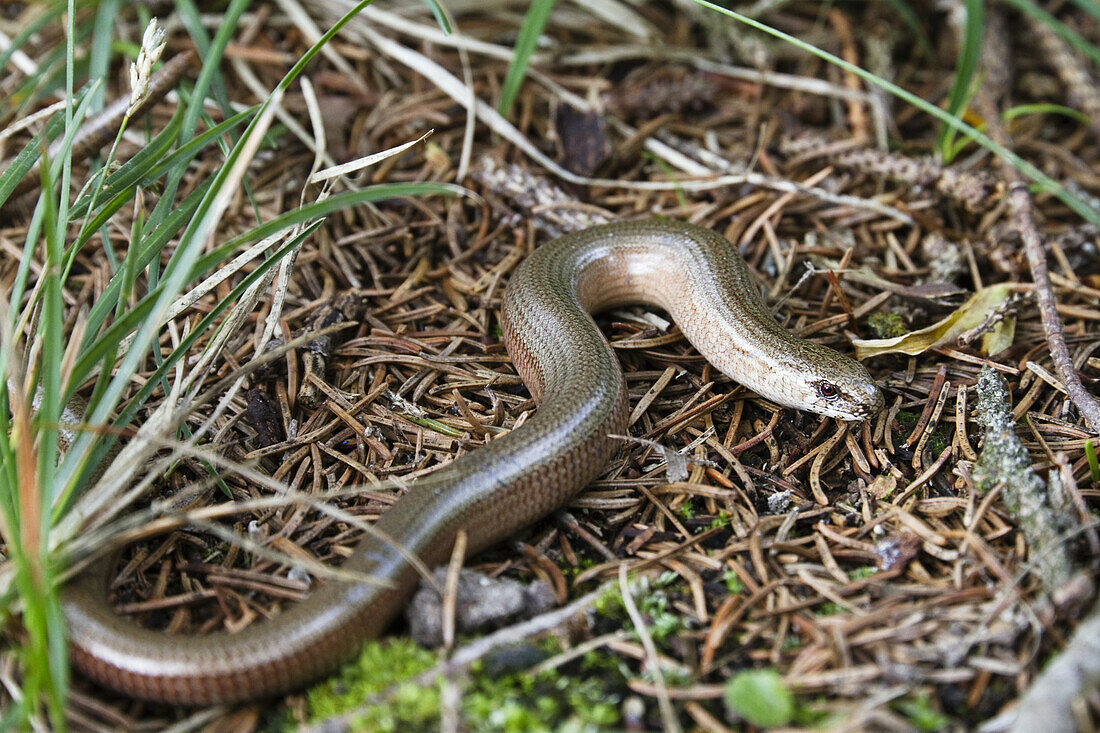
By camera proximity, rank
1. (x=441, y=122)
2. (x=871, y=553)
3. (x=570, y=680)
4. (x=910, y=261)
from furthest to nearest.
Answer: (x=441, y=122), (x=910, y=261), (x=871, y=553), (x=570, y=680)

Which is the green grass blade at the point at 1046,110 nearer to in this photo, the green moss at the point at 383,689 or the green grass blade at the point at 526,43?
the green grass blade at the point at 526,43

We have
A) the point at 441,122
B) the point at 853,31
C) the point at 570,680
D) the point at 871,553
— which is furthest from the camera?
the point at 853,31

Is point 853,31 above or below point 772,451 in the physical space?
above

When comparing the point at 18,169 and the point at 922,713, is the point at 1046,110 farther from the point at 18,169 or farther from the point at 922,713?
the point at 18,169

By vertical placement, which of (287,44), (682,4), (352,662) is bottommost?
(352,662)

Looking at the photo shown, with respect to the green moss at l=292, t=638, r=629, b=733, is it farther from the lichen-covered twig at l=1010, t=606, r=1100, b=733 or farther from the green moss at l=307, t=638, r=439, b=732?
the lichen-covered twig at l=1010, t=606, r=1100, b=733

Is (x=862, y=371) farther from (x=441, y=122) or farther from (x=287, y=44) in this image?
(x=287, y=44)

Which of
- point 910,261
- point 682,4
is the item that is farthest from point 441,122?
point 910,261
